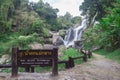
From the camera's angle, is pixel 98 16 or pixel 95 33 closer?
pixel 95 33

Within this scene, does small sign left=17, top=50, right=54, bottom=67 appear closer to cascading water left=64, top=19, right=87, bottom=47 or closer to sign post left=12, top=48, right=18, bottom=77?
sign post left=12, top=48, right=18, bottom=77

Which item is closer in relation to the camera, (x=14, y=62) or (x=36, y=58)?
(x=14, y=62)

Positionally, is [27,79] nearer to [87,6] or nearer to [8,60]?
[8,60]

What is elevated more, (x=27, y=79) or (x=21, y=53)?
(x=21, y=53)

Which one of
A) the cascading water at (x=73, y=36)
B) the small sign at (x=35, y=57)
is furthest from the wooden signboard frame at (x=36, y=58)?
the cascading water at (x=73, y=36)

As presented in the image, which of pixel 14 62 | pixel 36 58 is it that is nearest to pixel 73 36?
pixel 36 58

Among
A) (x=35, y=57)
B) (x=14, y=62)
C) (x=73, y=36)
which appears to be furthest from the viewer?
(x=73, y=36)

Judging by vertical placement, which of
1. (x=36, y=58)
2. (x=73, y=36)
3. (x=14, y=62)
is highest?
(x=73, y=36)

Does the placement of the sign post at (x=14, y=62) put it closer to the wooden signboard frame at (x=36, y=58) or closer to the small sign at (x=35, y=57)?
the wooden signboard frame at (x=36, y=58)

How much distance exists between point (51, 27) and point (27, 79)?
40.4 metres

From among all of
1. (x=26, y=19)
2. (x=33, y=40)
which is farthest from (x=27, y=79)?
(x=26, y=19)

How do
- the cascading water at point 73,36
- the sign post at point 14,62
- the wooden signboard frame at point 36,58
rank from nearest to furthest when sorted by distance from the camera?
the sign post at point 14,62, the wooden signboard frame at point 36,58, the cascading water at point 73,36

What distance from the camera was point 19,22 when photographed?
39.2m

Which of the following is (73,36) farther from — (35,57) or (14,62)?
(14,62)
